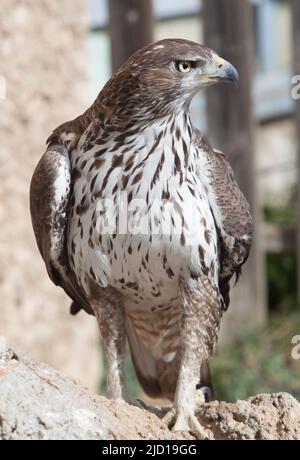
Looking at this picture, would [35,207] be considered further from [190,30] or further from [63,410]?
[190,30]

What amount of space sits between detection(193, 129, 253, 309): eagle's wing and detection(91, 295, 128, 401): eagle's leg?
0.46m

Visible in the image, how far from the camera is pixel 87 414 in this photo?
10.4ft

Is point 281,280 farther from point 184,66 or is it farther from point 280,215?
point 184,66

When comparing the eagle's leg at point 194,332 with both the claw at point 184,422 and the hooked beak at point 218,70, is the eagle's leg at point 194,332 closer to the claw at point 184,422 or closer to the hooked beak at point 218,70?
the claw at point 184,422

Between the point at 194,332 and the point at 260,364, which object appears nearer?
the point at 194,332

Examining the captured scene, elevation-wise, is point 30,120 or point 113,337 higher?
point 30,120

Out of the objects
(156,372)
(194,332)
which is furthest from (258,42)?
(194,332)

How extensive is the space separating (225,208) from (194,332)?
1.62 feet

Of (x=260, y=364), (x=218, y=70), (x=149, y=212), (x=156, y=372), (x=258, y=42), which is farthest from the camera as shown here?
(x=258, y=42)

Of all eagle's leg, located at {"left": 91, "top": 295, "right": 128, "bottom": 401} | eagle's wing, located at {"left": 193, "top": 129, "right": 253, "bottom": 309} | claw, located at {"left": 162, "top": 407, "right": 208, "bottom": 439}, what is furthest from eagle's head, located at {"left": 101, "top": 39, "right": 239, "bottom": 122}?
claw, located at {"left": 162, "top": 407, "right": 208, "bottom": 439}

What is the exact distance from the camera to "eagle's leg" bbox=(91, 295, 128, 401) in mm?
3883

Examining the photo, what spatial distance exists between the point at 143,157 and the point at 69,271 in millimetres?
696

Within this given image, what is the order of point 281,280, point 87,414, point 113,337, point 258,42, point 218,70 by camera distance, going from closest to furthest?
point 87,414
point 218,70
point 113,337
point 281,280
point 258,42
